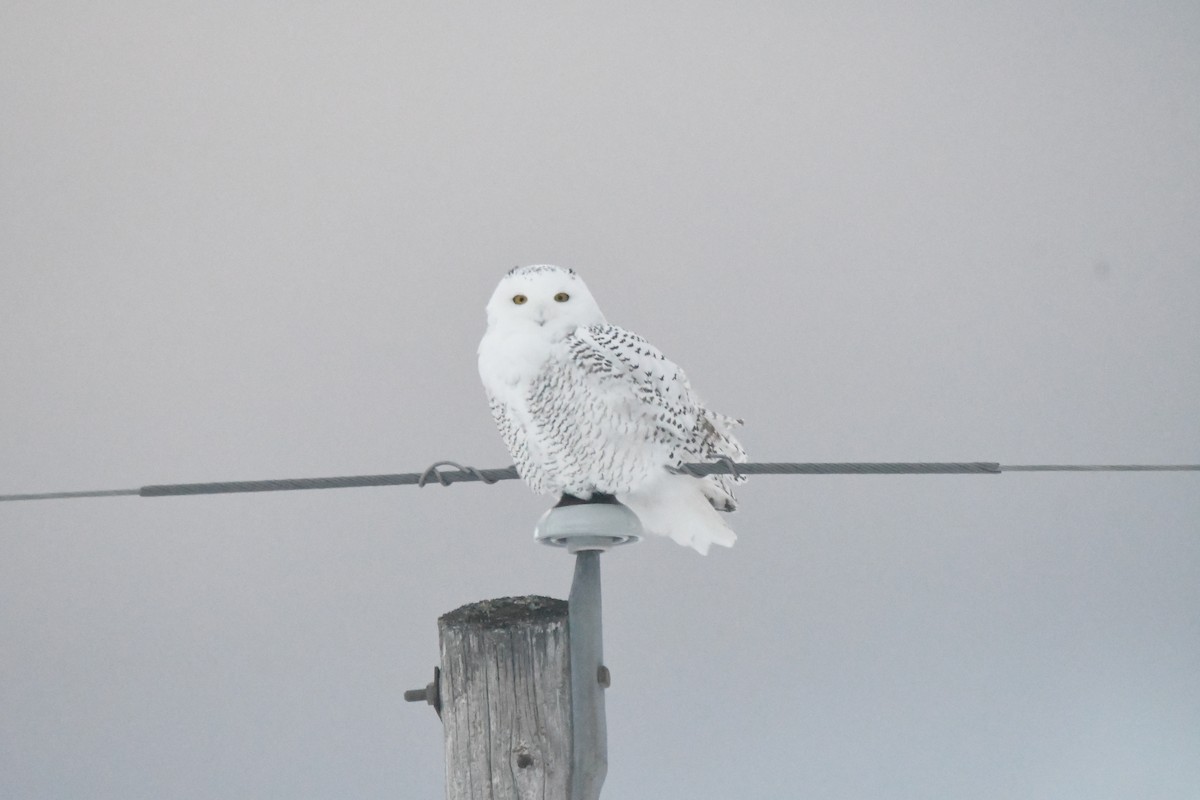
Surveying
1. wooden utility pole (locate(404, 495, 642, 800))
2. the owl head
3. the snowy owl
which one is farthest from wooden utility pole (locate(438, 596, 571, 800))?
the owl head

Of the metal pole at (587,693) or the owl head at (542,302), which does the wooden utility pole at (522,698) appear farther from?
the owl head at (542,302)

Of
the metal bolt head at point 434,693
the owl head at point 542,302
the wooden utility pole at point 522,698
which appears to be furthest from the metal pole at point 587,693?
the owl head at point 542,302

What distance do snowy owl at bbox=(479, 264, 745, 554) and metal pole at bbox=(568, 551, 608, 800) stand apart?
1.00 feet

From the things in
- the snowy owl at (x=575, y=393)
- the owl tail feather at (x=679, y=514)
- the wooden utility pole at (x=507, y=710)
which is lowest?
the wooden utility pole at (x=507, y=710)

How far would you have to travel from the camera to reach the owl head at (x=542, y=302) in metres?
2.18

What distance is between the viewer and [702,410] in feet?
7.77

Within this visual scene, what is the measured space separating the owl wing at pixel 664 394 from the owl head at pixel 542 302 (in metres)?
0.04

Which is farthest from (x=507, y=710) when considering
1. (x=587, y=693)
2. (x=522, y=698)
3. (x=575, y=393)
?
(x=575, y=393)

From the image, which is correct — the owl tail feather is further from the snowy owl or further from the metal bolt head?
the metal bolt head

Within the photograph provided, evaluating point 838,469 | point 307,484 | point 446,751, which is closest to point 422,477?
point 307,484

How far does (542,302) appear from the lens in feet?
7.16

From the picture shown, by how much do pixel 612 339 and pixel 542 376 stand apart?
0.15m

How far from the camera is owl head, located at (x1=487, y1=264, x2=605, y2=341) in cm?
218

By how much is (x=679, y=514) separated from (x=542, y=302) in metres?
0.52
